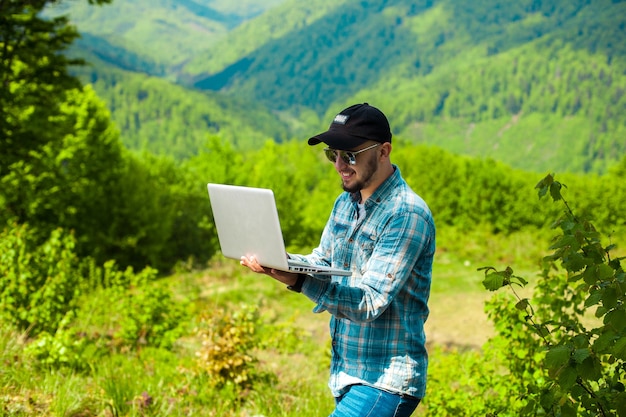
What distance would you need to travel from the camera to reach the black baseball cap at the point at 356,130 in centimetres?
259

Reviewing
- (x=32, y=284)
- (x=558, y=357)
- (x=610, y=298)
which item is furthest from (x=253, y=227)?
(x=32, y=284)

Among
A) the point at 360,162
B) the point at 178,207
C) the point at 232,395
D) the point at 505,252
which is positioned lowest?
the point at 178,207

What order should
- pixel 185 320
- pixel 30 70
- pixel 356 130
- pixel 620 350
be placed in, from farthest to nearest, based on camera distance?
pixel 30 70
pixel 185 320
pixel 356 130
pixel 620 350

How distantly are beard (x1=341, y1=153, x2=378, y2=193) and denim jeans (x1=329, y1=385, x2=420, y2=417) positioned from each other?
0.78 metres

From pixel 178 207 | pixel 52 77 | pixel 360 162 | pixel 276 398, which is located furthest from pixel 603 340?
pixel 178 207

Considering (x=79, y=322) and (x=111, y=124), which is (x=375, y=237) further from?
(x=111, y=124)

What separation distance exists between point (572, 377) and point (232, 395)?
11.7ft

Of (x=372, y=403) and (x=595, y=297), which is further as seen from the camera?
(x=372, y=403)

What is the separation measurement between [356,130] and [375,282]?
1.91 feet

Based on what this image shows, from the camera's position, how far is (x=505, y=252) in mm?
25828

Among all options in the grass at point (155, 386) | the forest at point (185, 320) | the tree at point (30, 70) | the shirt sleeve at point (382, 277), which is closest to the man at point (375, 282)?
the shirt sleeve at point (382, 277)

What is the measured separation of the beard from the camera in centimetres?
267

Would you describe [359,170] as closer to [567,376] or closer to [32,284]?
[567,376]

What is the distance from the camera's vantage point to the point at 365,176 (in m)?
2.68
